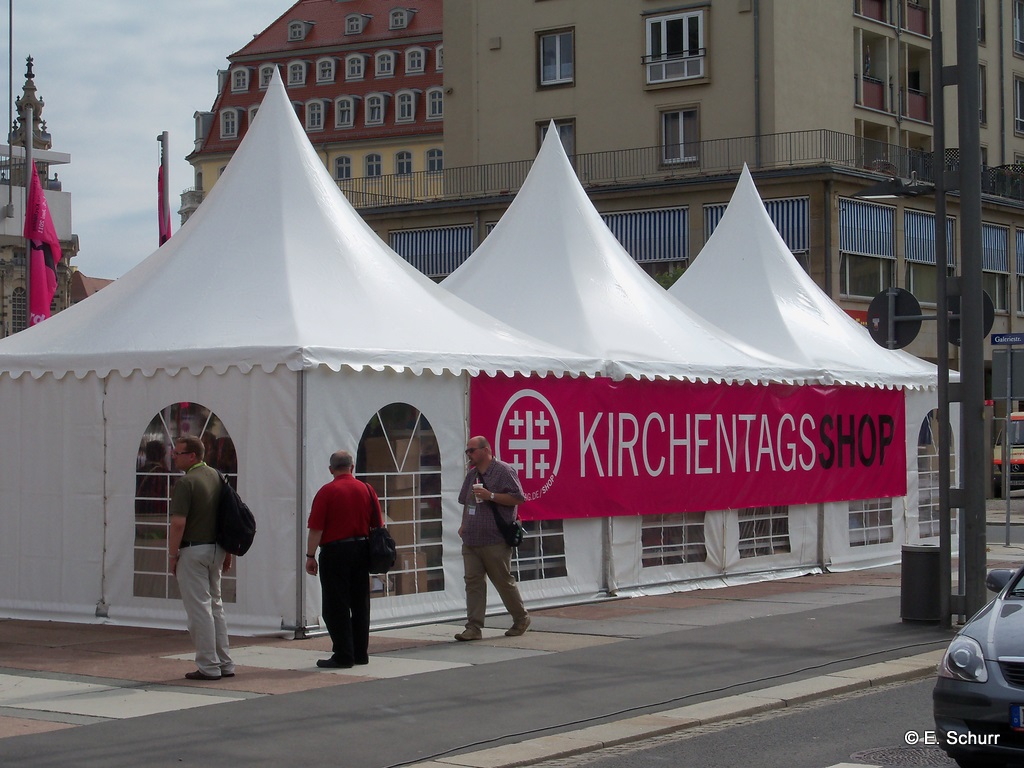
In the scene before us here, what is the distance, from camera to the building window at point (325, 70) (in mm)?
92250

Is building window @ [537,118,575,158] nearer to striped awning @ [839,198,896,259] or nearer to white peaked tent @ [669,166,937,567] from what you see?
striped awning @ [839,198,896,259]

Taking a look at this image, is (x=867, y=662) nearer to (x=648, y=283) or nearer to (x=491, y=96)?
(x=648, y=283)

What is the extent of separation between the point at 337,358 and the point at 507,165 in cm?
3281

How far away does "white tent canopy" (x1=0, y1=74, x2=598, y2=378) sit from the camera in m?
13.9

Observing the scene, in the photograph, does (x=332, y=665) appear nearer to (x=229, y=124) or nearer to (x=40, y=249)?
(x=40, y=249)

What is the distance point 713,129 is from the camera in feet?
142

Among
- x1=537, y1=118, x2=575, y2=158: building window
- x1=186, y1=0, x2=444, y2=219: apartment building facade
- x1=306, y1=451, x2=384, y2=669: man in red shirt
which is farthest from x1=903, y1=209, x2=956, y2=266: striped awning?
x1=186, y1=0, x2=444, y2=219: apartment building facade

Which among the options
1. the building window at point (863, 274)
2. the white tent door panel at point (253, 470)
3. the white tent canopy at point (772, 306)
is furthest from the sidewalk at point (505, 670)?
the building window at point (863, 274)

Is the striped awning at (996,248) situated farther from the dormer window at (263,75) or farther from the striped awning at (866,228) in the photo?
the dormer window at (263,75)

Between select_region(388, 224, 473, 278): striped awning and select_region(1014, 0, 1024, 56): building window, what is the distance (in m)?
21.6

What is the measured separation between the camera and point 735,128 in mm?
42656

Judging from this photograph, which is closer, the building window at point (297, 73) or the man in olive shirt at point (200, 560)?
the man in olive shirt at point (200, 560)

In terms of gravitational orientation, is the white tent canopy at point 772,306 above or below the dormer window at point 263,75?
below

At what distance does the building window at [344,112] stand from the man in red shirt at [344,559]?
81960mm
